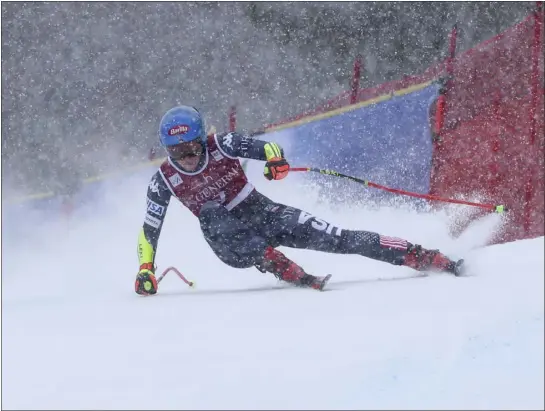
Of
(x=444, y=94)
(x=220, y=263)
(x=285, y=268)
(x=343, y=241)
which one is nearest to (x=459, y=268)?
(x=343, y=241)

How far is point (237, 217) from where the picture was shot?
173 inches

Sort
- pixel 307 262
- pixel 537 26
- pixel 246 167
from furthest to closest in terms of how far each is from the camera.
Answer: pixel 246 167
pixel 307 262
pixel 537 26

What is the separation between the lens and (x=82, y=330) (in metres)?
3.28

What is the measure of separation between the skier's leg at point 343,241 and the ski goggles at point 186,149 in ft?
1.85

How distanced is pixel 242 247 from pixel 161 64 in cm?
1168

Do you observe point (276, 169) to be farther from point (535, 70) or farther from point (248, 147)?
point (535, 70)

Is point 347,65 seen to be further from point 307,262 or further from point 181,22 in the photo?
point 307,262

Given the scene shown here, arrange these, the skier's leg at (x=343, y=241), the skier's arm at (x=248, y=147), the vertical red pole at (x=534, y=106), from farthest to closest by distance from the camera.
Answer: the vertical red pole at (x=534, y=106), the skier's arm at (x=248, y=147), the skier's leg at (x=343, y=241)

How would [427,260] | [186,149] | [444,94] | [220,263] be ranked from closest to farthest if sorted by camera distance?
[427,260] → [186,149] → [444,94] → [220,263]

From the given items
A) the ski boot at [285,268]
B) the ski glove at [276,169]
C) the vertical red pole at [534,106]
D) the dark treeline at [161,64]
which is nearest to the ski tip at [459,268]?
the ski boot at [285,268]

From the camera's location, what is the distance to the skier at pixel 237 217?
3.94 meters

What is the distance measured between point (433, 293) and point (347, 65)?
1029 cm

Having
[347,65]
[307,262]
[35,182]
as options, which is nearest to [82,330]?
[307,262]

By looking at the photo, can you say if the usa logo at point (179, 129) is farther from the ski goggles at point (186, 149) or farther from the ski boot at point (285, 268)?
the ski boot at point (285, 268)
